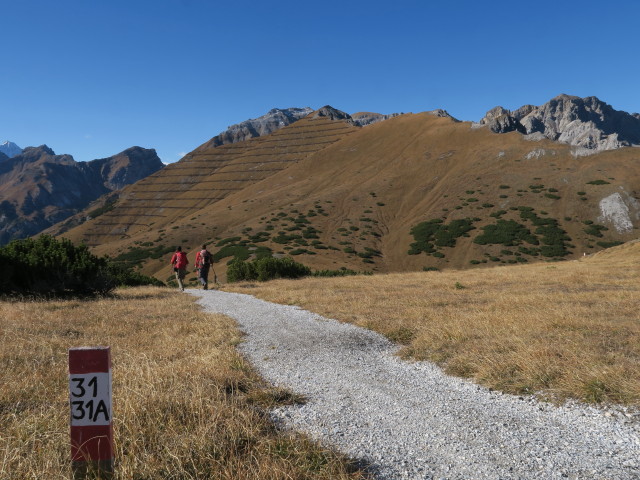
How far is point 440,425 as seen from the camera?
173 inches

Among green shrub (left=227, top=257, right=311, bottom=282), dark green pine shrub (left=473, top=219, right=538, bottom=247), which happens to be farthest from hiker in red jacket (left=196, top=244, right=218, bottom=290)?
dark green pine shrub (left=473, top=219, right=538, bottom=247)

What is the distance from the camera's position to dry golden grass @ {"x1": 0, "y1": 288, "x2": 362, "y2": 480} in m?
3.22

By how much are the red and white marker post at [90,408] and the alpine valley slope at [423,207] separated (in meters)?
45.1

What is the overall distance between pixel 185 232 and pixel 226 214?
10.4 m

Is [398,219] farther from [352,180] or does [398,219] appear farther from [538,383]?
[538,383]

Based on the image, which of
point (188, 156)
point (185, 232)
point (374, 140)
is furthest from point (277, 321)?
point (188, 156)

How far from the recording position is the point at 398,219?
240 feet

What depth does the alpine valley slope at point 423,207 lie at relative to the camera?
189 ft

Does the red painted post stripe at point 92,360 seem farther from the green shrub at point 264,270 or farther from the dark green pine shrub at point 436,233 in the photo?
the dark green pine shrub at point 436,233

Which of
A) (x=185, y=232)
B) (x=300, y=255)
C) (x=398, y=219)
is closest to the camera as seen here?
(x=300, y=255)

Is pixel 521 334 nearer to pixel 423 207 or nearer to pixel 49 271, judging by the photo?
pixel 49 271

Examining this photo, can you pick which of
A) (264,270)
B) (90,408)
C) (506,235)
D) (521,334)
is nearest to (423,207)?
(506,235)

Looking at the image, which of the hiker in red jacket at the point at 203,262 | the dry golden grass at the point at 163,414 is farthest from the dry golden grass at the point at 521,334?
the hiker in red jacket at the point at 203,262

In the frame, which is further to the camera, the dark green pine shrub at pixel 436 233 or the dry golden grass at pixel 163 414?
the dark green pine shrub at pixel 436 233
